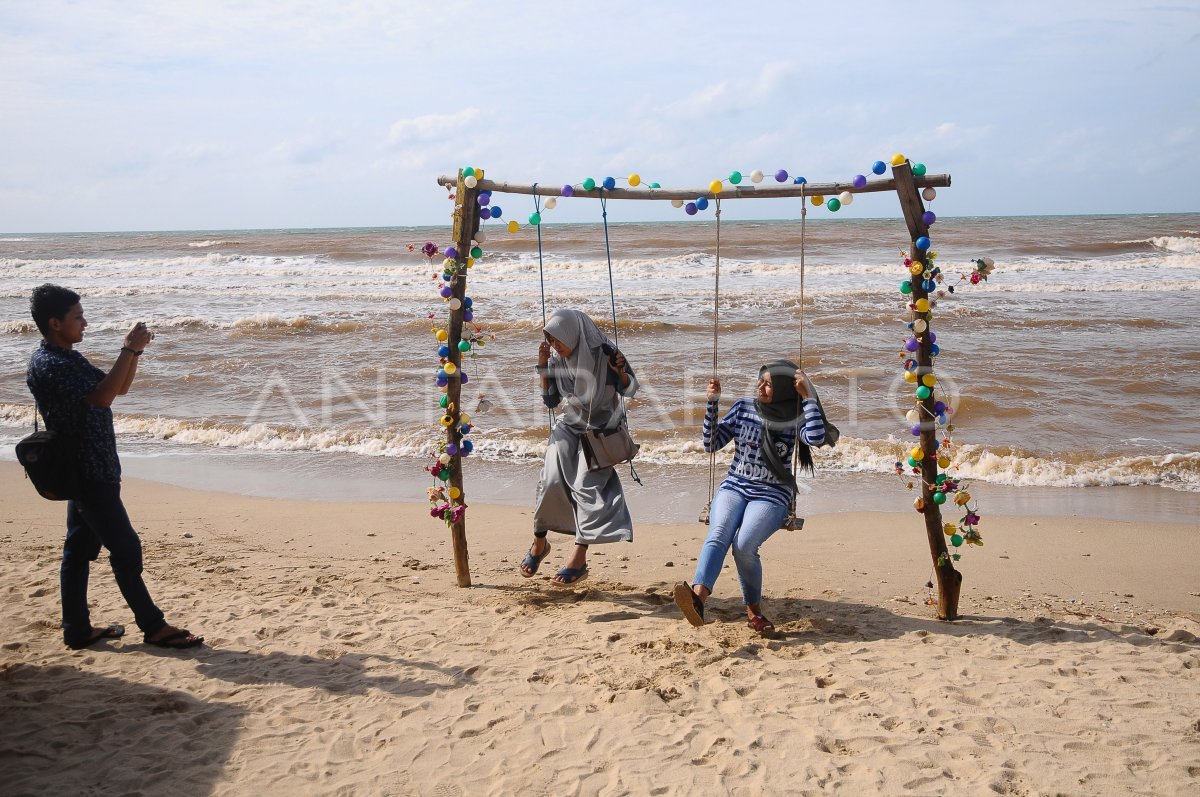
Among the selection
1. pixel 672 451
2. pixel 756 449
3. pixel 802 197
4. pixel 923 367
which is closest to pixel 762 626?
pixel 756 449

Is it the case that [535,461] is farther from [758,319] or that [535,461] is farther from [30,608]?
[758,319]

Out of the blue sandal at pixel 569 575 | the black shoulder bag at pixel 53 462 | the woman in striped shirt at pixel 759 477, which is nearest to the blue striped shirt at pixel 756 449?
the woman in striped shirt at pixel 759 477

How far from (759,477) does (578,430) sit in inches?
47.5

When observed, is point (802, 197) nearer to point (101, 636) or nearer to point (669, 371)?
point (101, 636)

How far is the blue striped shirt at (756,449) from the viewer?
4.97m

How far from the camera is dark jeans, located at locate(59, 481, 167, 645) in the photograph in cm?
435

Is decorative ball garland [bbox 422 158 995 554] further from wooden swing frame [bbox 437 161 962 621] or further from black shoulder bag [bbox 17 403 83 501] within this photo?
black shoulder bag [bbox 17 403 83 501]

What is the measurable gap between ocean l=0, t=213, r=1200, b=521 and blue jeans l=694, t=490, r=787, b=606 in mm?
973

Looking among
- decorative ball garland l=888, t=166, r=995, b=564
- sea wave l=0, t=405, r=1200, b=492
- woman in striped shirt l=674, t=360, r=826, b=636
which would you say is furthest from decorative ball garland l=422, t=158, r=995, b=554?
sea wave l=0, t=405, r=1200, b=492

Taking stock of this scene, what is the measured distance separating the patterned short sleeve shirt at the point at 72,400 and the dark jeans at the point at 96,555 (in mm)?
136

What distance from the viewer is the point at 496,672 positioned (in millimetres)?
4449

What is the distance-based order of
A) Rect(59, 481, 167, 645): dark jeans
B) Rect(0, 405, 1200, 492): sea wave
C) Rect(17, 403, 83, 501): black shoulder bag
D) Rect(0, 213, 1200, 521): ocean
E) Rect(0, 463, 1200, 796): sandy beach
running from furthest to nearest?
Rect(0, 213, 1200, 521): ocean, Rect(0, 405, 1200, 492): sea wave, Rect(59, 481, 167, 645): dark jeans, Rect(17, 403, 83, 501): black shoulder bag, Rect(0, 463, 1200, 796): sandy beach

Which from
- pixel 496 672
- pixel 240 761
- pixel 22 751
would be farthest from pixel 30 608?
pixel 496 672

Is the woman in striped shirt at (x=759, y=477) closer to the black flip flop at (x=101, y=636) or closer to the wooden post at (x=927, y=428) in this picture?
the wooden post at (x=927, y=428)
